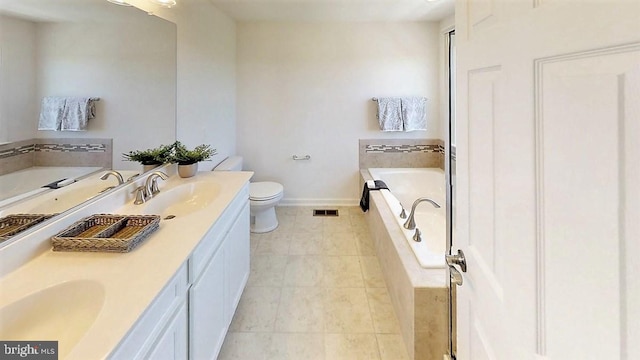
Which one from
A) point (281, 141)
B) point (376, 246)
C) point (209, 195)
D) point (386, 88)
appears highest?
point (386, 88)

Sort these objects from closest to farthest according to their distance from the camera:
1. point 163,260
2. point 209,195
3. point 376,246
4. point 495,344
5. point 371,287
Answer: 1. point 495,344
2. point 163,260
3. point 209,195
4. point 371,287
5. point 376,246

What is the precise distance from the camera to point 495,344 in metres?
0.79

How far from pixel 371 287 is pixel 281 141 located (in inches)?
98.0

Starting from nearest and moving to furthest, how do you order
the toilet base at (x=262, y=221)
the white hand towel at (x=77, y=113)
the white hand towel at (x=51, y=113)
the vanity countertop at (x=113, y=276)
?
the vanity countertop at (x=113, y=276) < the white hand towel at (x=51, y=113) < the white hand towel at (x=77, y=113) < the toilet base at (x=262, y=221)

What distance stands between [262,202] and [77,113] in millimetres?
2071

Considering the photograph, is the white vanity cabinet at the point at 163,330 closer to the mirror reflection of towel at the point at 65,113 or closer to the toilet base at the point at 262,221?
the mirror reflection of towel at the point at 65,113

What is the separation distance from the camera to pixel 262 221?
3.65 m

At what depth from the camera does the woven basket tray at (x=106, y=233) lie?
3.97ft

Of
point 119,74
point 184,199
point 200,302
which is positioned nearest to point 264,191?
Result: point 184,199

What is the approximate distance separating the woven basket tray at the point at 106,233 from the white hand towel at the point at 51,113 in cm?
40

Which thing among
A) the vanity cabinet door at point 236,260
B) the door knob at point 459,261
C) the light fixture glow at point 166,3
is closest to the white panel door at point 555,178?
the door knob at point 459,261

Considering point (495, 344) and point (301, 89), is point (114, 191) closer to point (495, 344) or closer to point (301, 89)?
point (495, 344)

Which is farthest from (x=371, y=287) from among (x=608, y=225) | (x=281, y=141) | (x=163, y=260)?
(x=281, y=141)

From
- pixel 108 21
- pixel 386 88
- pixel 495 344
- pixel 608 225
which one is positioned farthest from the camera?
→ pixel 386 88
